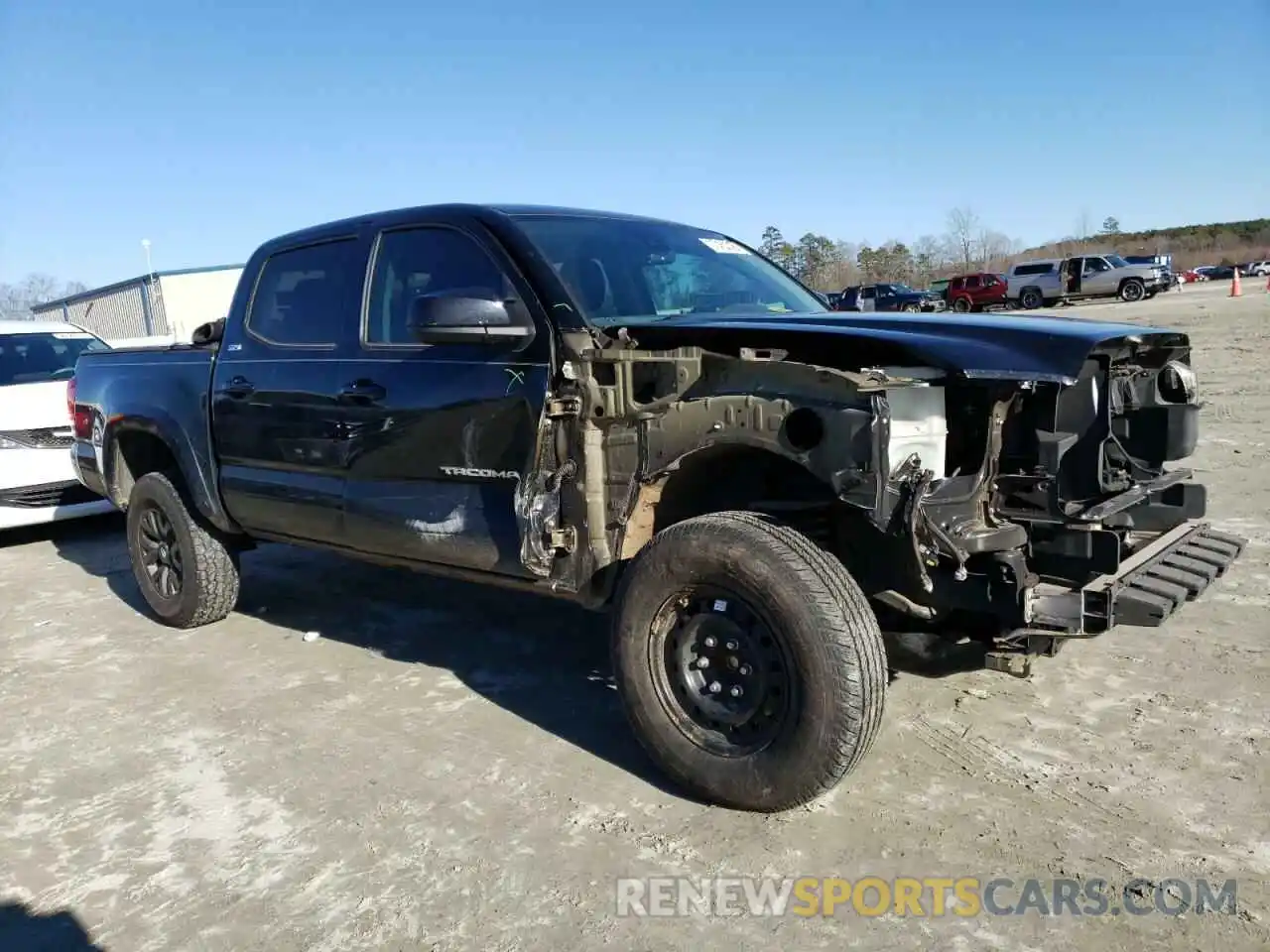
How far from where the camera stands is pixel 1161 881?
2.59m

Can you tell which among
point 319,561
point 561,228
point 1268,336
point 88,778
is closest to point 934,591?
point 561,228

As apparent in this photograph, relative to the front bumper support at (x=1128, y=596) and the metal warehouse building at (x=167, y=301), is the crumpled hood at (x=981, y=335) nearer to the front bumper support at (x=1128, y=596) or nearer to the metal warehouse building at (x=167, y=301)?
the front bumper support at (x=1128, y=596)

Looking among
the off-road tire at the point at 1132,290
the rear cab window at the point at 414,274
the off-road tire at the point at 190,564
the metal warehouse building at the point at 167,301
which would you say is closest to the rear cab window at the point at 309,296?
the rear cab window at the point at 414,274

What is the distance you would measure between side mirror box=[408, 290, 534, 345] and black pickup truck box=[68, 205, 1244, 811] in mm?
12

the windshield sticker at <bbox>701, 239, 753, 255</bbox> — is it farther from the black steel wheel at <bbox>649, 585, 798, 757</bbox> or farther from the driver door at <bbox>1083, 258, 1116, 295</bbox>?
the driver door at <bbox>1083, 258, 1116, 295</bbox>

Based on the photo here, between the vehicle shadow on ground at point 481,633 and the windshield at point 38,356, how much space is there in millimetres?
1973

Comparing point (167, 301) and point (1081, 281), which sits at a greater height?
point (167, 301)

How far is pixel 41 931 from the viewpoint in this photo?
8.70 ft

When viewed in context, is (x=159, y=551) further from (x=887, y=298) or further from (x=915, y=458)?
(x=887, y=298)

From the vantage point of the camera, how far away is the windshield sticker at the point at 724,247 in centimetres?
451

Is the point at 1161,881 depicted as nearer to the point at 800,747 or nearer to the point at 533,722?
the point at 800,747

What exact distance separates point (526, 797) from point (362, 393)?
180cm

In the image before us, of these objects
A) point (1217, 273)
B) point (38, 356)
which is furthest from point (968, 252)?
point (38, 356)

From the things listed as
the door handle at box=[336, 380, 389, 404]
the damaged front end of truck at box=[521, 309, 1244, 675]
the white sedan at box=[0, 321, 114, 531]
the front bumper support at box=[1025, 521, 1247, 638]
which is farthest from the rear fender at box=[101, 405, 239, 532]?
the front bumper support at box=[1025, 521, 1247, 638]
